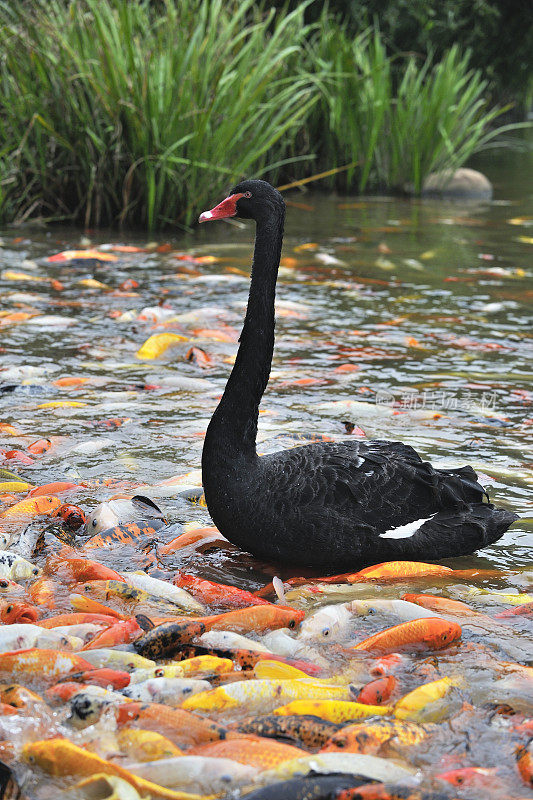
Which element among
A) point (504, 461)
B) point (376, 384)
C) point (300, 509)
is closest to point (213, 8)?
point (376, 384)

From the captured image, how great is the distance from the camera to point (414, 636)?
2783mm

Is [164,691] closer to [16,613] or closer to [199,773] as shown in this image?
[199,773]

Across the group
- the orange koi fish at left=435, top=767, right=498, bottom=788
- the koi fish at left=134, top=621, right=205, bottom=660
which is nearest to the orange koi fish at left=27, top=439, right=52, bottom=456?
the koi fish at left=134, top=621, right=205, bottom=660

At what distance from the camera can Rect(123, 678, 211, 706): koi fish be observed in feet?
7.92

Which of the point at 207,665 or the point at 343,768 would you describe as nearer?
the point at 343,768

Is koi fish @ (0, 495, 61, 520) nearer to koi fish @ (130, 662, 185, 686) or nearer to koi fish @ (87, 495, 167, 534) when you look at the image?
koi fish @ (87, 495, 167, 534)

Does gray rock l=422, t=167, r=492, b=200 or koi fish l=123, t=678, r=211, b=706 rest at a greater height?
gray rock l=422, t=167, r=492, b=200

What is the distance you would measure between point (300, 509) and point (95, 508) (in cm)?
77

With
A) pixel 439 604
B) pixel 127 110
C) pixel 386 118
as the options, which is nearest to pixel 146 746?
pixel 439 604

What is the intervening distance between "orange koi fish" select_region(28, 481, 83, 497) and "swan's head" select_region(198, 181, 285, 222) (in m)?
1.12

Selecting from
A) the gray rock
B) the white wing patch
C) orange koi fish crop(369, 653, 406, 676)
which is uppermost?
the gray rock

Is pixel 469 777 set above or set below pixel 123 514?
below

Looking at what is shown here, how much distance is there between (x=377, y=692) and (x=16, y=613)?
1.03m

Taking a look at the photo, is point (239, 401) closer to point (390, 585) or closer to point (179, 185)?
point (390, 585)
